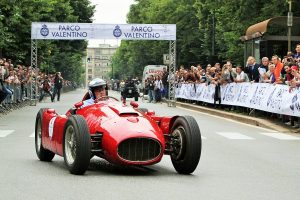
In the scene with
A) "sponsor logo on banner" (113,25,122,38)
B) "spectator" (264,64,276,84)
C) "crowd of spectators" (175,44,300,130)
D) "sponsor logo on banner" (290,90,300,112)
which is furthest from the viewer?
"sponsor logo on banner" (113,25,122,38)

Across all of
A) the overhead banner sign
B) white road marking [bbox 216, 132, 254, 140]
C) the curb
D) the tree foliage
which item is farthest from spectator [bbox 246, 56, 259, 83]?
the tree foliage

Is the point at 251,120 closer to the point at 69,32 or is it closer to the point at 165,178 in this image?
the point at 165,178

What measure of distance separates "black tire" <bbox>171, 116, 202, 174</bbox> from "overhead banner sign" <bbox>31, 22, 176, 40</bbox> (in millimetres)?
31017

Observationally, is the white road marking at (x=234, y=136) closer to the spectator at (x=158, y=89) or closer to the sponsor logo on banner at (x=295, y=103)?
the sponsor logo on banner at (x=295, y=103)

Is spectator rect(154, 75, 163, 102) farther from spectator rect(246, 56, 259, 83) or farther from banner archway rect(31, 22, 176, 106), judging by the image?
spectator rect(246, 56, 259, 83)

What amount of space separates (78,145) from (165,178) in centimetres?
121

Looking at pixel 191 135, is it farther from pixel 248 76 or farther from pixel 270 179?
pixel 248 76

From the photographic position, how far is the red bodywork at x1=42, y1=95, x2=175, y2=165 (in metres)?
9.52

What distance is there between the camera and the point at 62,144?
33.8 ft

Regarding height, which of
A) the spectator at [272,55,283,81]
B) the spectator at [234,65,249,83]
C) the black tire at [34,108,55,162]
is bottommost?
the black tire at [34,108,55,162]

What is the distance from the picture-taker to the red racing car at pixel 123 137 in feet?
31.2

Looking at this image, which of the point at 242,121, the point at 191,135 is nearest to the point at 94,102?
the point at 191,135

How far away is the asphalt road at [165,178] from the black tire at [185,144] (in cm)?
16

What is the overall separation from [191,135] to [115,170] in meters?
1.30
